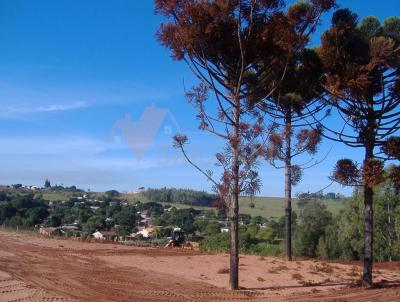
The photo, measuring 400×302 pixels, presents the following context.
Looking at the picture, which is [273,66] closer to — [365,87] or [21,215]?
[365,87]

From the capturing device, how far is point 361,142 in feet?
46.1

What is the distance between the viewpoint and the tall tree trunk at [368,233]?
1316cm

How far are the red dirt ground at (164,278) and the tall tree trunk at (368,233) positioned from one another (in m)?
0.41

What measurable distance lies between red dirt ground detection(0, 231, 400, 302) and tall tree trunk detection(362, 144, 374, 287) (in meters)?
0.41

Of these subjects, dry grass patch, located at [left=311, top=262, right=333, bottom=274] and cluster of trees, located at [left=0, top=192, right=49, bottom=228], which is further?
cluster of trees, located at [left=0, top=192, right=49, bottom=228]

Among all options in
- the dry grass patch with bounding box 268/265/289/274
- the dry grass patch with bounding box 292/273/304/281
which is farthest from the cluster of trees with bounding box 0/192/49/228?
the dry grass patch with bounding box 292/273/304/281

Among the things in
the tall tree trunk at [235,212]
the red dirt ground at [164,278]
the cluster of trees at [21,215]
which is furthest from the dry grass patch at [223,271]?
the cluster of trees at [21,215]

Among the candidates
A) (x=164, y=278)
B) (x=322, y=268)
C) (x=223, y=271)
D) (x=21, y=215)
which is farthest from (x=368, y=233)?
(x=21, y=215)

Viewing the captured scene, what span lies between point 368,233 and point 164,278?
563 cm

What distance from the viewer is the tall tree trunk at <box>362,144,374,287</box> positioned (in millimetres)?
13164

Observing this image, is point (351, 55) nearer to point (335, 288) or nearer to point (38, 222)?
point (335, 288)

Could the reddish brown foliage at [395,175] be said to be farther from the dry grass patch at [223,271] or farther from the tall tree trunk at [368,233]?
the dry grass patch at [223,271]

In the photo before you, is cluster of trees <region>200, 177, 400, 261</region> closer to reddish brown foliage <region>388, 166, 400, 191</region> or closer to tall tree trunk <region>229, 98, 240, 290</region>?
reddish brown foliage <region>388, 166, 400, 191</region>

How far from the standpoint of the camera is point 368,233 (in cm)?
1348
